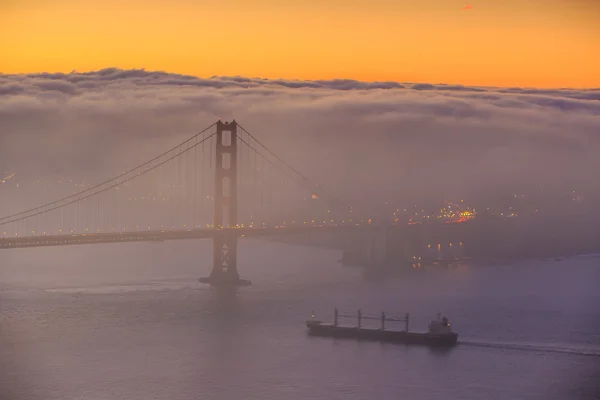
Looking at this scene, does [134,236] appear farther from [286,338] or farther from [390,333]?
[390,333]

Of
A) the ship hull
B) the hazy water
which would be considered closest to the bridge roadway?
the hazy water

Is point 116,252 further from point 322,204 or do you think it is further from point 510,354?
point 510,354

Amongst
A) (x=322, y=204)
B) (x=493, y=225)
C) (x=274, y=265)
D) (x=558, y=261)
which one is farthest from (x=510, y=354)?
(x=322, y=204)

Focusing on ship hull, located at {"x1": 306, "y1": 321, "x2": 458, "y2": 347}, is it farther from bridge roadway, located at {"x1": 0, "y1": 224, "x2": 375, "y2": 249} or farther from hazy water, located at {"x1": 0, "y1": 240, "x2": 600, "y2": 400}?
bridge roadway, located at {"x1": 0, "y1": 224, "x2": 375, "y2": 249}

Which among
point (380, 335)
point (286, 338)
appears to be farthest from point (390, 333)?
point (286, 338)

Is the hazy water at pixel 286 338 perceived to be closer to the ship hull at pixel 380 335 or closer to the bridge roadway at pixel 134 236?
the ship hull at pixel 380 335
